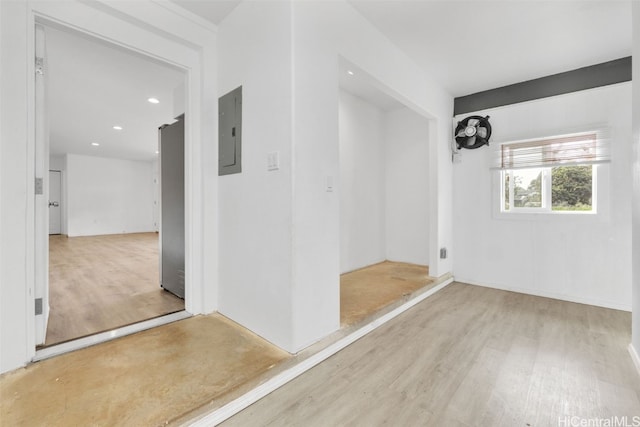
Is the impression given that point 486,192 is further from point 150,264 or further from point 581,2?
point 150,264

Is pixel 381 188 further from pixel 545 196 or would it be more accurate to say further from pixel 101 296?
pixel 101 296

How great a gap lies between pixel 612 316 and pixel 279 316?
3.26 meters

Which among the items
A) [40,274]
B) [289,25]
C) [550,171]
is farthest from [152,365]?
[550,171]

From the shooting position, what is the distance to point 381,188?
4.63 meters

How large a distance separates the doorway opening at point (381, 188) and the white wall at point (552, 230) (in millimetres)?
657

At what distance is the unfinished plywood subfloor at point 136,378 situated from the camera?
1.27 metres

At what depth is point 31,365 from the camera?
5.27 ft

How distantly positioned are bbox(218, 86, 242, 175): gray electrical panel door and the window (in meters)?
3.27

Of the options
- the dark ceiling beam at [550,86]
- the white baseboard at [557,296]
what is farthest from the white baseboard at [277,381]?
the dark ceiling beam at [550,86]

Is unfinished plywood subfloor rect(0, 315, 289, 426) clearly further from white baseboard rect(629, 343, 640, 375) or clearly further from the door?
A: the door

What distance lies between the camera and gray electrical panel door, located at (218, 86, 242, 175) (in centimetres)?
217

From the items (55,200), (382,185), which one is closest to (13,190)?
(382,185)

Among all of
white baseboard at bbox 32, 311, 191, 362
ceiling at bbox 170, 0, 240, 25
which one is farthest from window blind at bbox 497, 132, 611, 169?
white baseboard at bbox 32, 311, 191, 362

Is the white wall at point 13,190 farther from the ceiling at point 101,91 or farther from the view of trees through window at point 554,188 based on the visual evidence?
the view of trees through window at point 554,188
